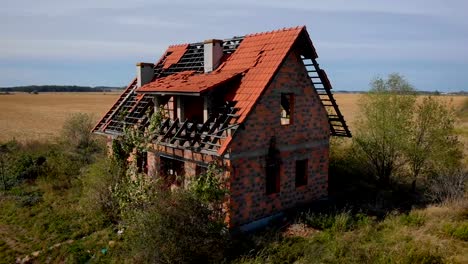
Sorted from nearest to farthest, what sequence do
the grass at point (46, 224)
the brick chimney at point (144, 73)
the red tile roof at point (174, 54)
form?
the grass at point (46, 224) < the brick chimney at point (144, 73) < the red tile roof at point (174, 54)

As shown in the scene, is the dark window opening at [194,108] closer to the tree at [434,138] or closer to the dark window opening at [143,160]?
the dark window opening at [143,160]

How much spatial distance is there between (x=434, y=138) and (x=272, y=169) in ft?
31.2

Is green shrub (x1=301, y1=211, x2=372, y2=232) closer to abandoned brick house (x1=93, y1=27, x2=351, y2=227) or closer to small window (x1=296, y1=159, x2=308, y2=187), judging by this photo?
abandoned brick house (x1=93, y1=27, x2=351, y2=227)

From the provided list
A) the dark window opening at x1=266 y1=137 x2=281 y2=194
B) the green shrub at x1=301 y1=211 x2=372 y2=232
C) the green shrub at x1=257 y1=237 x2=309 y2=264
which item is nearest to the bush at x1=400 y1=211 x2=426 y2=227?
the green shrub at x1=301 y1=211 x2=372 y2=232

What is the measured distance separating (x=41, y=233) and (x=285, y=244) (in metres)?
10.4

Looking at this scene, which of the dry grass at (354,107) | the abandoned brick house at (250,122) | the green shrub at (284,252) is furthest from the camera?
the dry grass at (354,107)

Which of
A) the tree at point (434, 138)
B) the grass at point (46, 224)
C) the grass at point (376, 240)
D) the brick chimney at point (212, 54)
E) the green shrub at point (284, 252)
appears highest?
the brick chimney at point (212, 54)

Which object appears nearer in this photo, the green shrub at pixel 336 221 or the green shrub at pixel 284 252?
the green shrub at pixel 284 252

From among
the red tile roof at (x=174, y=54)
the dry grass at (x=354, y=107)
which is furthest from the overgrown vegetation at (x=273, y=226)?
the red tile roof at (x=174, y=54)

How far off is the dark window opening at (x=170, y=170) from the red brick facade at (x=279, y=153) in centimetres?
25

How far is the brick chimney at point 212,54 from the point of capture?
17594 millimetres

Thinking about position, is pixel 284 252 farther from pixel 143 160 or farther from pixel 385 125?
pixel 385 125

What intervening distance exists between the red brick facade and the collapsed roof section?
504 mm

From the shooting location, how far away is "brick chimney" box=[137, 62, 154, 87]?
2008 cm
